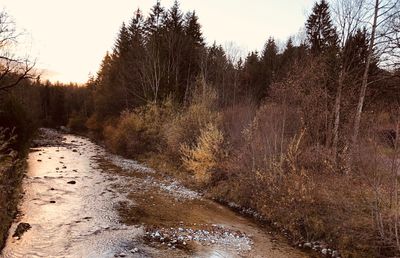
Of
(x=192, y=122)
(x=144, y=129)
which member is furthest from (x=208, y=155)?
(x=144, y=129)

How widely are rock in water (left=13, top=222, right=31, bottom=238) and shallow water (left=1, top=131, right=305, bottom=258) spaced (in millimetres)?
212

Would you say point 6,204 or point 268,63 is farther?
point 268,63

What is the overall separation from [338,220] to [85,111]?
217 feet

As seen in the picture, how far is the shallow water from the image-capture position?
11914 millimetres

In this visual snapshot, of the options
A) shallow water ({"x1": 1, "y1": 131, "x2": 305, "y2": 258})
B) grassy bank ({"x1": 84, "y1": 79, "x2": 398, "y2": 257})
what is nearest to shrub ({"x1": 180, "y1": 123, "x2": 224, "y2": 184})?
grassy bank ({"x1": 84, "y1": 79, "x2": 398, "y2": 257})

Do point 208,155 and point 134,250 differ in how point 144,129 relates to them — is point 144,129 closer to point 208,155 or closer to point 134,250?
point 208,155

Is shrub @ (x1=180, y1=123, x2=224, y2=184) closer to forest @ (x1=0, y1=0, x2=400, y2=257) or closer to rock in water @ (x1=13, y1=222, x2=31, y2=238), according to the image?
forest @ (x1=0, y1=0, x2=400, y2=257)

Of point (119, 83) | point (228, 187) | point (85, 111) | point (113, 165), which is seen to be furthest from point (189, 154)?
point (85, 111)

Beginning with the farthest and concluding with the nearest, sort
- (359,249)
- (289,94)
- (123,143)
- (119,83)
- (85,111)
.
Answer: (85,111)
(119,83)
(123,143)
(289,94)
(359,249)

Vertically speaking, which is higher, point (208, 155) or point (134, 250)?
point (208, 155)

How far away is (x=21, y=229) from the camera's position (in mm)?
13008

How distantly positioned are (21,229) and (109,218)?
→ 3636 millimetres

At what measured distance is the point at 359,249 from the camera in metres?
12.0

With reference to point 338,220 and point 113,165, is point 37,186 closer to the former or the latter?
point 113,165
